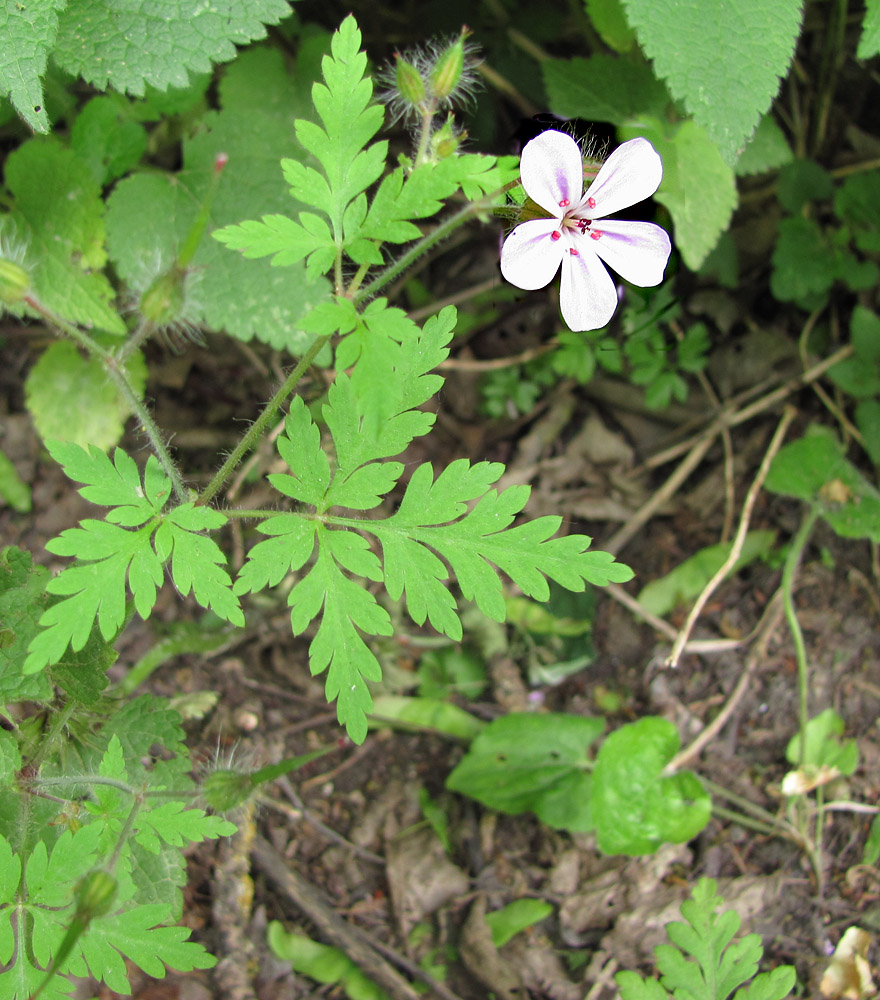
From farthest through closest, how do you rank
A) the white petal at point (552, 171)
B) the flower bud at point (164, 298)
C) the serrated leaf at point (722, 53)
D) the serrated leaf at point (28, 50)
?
the serrated leaf at point (722, 53) → the serrated leaf at point (28, 50) → the flower bud at point (164, 298) → the white petal at point (552, 171)

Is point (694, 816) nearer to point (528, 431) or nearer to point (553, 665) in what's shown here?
point (553, 665)

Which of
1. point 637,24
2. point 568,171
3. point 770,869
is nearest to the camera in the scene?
point 568,171

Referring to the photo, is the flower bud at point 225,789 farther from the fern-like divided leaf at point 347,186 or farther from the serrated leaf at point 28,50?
the serrated leaf at point 28,50

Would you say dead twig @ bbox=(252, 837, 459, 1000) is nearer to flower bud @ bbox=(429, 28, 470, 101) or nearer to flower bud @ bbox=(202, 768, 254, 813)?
flower bud @ bbox=(202, 768, 254, 813)

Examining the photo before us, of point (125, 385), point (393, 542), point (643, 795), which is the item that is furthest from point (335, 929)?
point (125, 385)

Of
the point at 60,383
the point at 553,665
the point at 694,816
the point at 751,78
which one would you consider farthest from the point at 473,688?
the point at 751,78

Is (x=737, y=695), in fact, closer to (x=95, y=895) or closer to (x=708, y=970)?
(x=708, y=970)

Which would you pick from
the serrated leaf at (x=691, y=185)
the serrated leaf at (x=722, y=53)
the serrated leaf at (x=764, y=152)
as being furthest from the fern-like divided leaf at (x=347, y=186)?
the serrated leaf at (x=764, y=152)

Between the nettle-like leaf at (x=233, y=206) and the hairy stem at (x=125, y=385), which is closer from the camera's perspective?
the hairy stem at (x=125, y=385)
